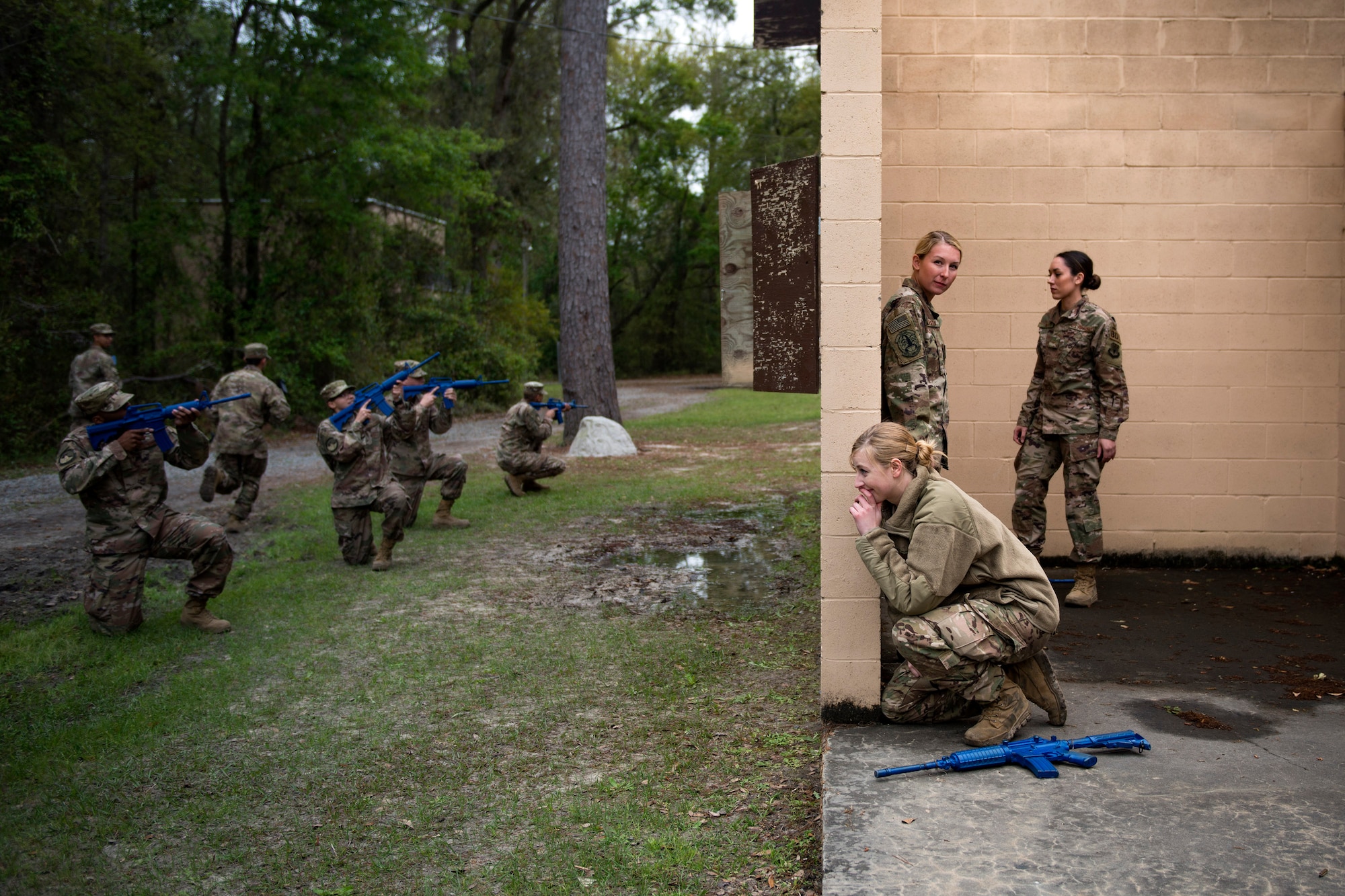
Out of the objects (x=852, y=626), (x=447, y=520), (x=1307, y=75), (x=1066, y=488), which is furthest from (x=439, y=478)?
(x=1307, y=75)

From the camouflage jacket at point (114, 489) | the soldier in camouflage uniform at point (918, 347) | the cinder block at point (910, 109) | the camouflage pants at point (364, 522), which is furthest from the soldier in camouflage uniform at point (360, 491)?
the soldier in camouflage uniform at point (918, 347)

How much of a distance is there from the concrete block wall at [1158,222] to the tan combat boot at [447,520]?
475cm

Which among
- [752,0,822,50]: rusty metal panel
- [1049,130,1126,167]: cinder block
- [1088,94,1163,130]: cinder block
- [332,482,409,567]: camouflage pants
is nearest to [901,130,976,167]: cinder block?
[1049,130,1126,167]: cinder block

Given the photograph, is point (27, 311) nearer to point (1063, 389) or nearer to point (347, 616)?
point (347, 616)

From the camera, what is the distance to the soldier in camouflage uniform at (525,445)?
10688 mm

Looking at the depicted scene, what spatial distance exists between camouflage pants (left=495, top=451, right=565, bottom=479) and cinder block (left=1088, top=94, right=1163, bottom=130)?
6377mm

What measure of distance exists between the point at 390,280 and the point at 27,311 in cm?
685

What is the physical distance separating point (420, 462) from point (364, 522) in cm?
140

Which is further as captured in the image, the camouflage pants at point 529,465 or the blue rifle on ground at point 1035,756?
the camouflage pants at point 529,465

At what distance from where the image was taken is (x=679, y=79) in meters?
39.2

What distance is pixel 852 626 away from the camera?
4047mm

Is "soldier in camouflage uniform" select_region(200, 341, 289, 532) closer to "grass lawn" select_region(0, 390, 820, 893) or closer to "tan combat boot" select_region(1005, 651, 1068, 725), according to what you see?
"grass lawn" select_region(0, 390, 820, 893)

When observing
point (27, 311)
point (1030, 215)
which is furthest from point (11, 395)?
point (1030, 215)

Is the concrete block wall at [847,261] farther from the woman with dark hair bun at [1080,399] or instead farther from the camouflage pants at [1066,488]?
the woman with dark hair bun at [1080,399]
